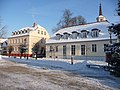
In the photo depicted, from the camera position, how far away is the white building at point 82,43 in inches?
1459

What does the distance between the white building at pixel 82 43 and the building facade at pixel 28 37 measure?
14.3 m

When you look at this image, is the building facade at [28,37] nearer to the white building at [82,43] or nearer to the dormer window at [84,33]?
the white building at [82,43]

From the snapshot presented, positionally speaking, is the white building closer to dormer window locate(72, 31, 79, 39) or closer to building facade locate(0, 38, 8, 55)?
dormer window locate(72, 31, 79, 39)

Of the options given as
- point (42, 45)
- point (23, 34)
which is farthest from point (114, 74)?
point (23, 34)

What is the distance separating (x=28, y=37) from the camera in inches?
2345

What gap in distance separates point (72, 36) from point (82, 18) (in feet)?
70.8

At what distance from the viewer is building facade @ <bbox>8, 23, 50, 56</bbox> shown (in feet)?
195

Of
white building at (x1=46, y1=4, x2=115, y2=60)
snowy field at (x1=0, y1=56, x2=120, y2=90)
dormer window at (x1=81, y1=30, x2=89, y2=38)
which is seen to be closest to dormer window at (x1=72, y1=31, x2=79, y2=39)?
white building at (x1=46, y1=4, x2=115, y2=60)

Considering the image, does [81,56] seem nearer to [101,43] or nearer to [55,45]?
[101,43]

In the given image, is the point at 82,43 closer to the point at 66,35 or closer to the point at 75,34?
the point at 75,34

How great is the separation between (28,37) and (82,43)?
83.9 feet

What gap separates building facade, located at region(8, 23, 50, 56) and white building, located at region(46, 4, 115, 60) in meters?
14.3

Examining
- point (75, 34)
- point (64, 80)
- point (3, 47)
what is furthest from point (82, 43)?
→ point (3, 47)

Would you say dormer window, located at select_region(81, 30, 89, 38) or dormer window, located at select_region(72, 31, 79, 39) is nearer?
dormer window, located at select_region(81, 30, 89, 38)
